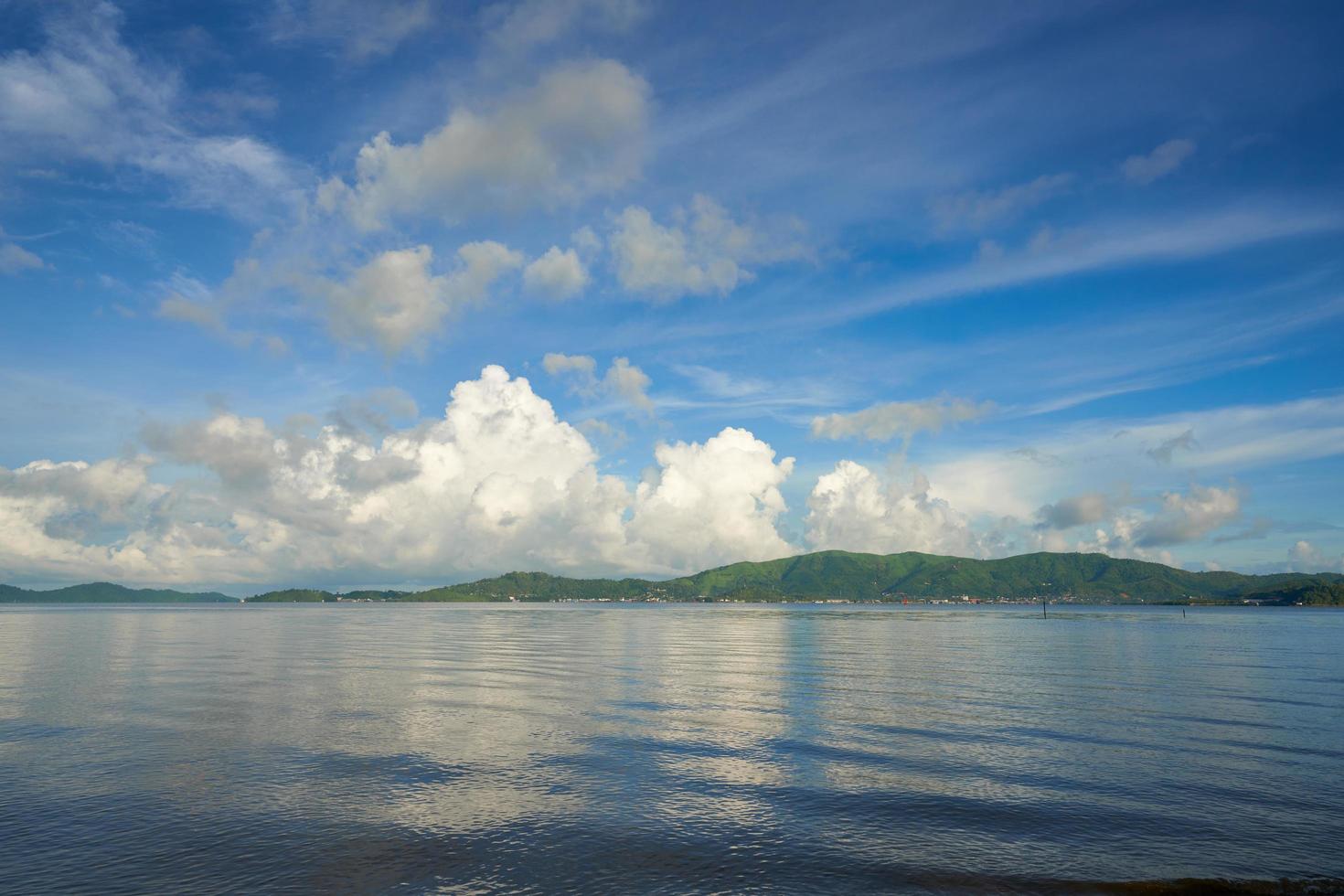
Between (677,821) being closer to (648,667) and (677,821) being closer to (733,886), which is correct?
(733,886)

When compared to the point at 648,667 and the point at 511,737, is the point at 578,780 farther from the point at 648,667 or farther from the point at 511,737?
the point at 648,667

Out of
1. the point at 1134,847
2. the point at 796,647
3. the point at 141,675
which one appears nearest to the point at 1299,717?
the point at 1134,847

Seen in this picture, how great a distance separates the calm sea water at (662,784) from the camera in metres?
21.9

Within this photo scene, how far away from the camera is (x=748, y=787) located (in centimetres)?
2992

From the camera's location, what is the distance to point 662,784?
99.3 feet

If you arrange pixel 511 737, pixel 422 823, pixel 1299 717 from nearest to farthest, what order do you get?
pixel 422 823, pixel 511 737, pixel 1299 717

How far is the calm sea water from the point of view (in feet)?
72.0

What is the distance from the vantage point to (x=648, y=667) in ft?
249

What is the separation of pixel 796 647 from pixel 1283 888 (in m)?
84.8

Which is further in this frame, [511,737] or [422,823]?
[511,737]

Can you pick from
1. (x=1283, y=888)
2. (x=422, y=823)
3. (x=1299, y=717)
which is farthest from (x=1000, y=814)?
(x=1299, y=717)

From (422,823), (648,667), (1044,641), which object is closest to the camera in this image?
(422,823)

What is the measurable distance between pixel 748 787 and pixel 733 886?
31.5ft

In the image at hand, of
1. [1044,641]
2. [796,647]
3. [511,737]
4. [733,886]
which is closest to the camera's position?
[733,886]
